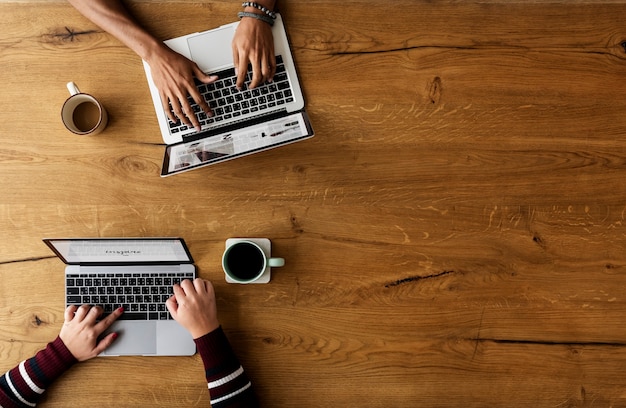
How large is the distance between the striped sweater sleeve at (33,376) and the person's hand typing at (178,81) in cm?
58

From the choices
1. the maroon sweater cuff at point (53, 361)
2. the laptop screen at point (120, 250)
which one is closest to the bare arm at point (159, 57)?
the laptop screen at point (120, 250)

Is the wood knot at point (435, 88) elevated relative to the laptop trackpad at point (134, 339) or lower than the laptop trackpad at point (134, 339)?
elevated

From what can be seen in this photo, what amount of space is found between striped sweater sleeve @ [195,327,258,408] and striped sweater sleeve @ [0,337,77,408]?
0.30m

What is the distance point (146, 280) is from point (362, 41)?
740 mm

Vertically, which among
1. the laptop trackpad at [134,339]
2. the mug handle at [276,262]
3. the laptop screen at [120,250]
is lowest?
the laptop trackpad at [134,339]

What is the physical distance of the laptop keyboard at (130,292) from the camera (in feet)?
4.70

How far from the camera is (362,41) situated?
1446mm

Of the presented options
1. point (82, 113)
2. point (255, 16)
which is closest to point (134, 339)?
point (82, 113)

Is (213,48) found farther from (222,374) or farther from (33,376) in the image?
(33,376)

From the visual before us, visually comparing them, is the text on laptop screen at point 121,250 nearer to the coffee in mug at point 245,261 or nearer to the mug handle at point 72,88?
the coffee in mug at point 245,261

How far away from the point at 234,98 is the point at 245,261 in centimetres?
37

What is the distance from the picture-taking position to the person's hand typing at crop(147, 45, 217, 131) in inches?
55.2

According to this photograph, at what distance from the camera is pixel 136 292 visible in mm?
1436

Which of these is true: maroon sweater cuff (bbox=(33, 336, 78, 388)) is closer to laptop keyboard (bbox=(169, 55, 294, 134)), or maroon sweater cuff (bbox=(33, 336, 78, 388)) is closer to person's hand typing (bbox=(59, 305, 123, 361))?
person's hand typing (bbox=(59, 305, 123, 361))
